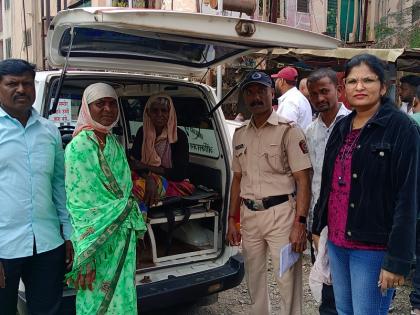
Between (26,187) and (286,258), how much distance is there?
1.61 metres

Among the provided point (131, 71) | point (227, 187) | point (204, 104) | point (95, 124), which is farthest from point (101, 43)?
point (227, 187)

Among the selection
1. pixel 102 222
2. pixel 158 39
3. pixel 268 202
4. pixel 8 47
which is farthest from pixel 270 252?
pixel 8 47

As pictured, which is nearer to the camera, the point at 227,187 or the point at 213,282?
the point at 213,282

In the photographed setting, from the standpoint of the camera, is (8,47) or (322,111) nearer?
(322,111)

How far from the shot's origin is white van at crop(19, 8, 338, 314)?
2432 mm

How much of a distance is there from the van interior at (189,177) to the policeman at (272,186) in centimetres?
53

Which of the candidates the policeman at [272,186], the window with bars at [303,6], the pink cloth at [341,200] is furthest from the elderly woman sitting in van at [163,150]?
the window with bars at [303,6]

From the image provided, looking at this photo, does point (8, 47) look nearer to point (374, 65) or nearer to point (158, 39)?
point (158, 39)

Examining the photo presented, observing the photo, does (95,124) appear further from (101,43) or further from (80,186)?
(101,43)

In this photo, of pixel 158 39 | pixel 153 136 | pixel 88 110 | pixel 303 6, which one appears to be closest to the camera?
pixel 88 110

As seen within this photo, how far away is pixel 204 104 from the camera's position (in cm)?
381

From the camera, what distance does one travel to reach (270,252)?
3.08m

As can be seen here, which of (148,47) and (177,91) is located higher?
(148,47)

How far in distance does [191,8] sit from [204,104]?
30.5 inches
